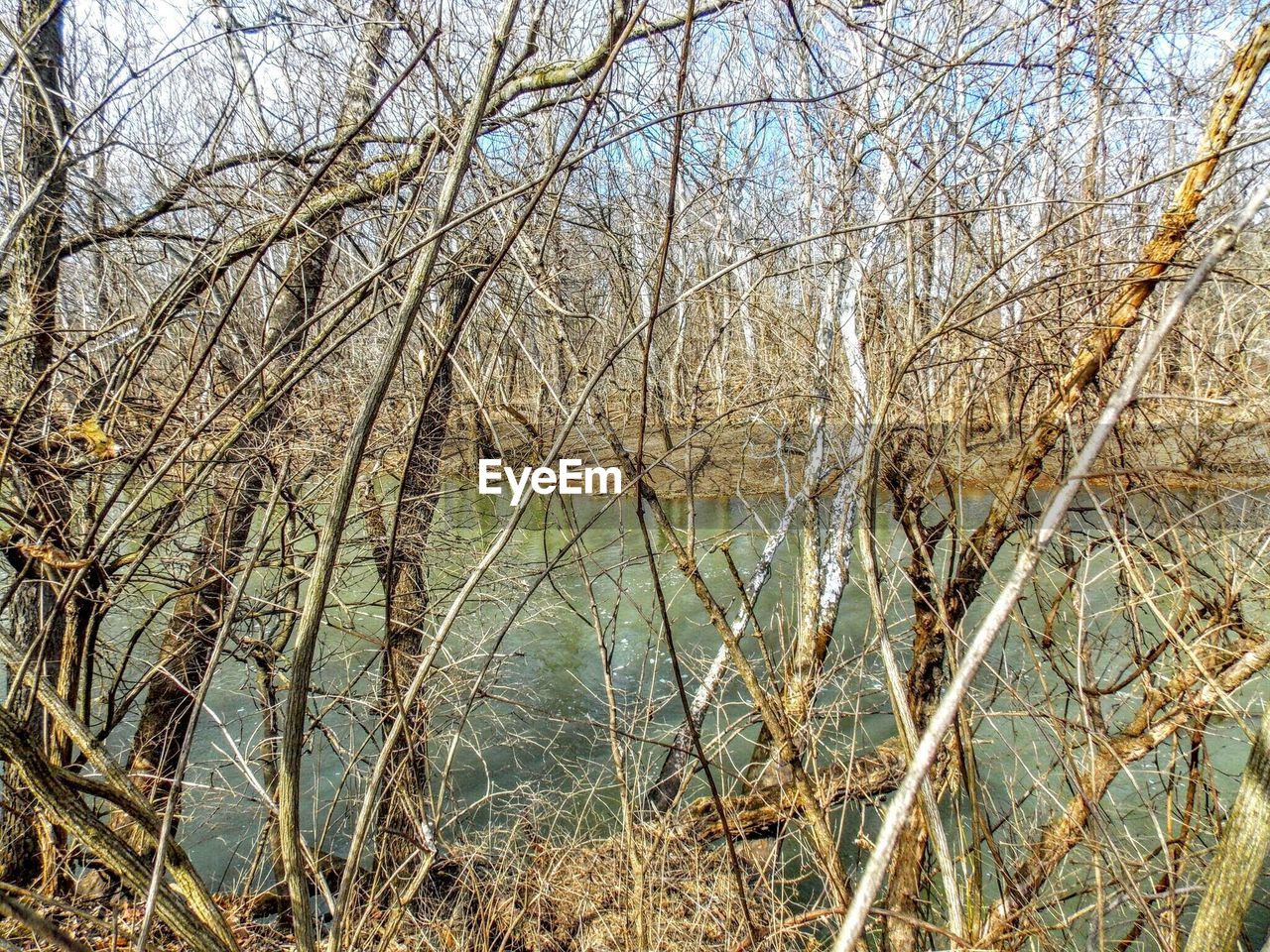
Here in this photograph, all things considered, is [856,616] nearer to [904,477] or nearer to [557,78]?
[904,477]

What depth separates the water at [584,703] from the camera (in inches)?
138

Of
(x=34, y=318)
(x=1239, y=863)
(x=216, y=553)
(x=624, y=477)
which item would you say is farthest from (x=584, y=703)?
(x=1239, y=863)

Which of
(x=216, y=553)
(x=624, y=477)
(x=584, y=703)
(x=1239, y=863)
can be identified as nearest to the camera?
(x=1239, y=863)

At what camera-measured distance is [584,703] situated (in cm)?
727

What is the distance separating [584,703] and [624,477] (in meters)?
3.37

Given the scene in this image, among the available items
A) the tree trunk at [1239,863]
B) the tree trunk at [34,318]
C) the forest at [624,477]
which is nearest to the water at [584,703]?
the forest at [624,477]

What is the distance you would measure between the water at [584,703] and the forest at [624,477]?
93 millimetres

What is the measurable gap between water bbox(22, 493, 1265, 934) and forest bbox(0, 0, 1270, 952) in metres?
0.09

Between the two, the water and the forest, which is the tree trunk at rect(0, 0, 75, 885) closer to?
the forest

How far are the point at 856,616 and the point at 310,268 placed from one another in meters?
6.66

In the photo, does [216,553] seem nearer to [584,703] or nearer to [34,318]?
[34,318]

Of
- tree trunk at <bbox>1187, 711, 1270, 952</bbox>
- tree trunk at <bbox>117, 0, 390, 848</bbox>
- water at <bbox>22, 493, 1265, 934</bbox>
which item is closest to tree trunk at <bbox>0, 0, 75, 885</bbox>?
tree trunk at <bbox>117, 0, 390, 848</bbox>

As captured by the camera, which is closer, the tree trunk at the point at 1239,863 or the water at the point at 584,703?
the tree trunk at the point at 1239,863

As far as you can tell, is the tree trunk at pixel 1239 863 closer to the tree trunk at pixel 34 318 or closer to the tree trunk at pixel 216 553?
the tree trunk at pixel 34 318
